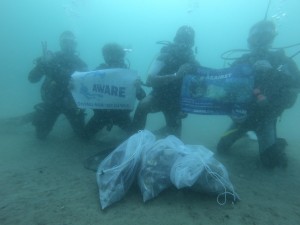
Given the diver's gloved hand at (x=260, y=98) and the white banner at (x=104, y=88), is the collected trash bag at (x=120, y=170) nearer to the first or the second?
→ the white banner at (x=104, y=88)

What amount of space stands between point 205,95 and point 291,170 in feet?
6.27

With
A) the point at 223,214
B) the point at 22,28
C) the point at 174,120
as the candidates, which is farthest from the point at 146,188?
the point at 22,28

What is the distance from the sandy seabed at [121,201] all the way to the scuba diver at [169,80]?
1315 millimetres

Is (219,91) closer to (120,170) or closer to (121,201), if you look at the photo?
(120,170)

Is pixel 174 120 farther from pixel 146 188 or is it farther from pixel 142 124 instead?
pixel 146 188

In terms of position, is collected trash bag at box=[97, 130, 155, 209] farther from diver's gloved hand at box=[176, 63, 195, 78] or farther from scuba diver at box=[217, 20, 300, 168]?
scuba diver at box=[217, 20, 300, 168]

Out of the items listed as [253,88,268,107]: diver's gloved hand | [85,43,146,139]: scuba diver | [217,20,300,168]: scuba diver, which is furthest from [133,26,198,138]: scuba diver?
[253,88,268,107]: diver's gloved hand

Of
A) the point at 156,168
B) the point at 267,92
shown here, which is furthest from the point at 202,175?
the point at 267,92

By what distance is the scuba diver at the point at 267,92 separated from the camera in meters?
4.90

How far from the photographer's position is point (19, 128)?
717 cm

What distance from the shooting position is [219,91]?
194 inches

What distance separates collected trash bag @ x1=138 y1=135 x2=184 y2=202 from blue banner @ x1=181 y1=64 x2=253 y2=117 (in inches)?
61.4

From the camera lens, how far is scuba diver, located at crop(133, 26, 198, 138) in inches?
213

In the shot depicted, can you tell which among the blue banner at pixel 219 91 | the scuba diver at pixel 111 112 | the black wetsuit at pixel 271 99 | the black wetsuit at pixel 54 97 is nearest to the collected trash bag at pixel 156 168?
the blue banner at pixel 219 91
